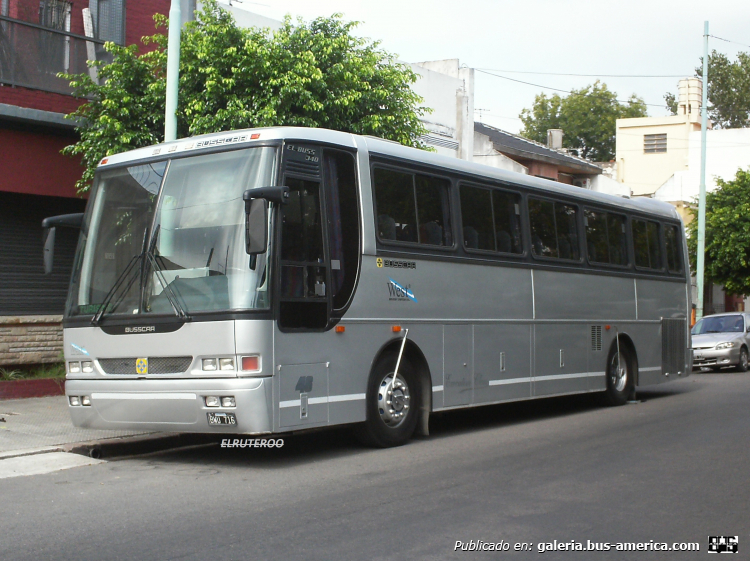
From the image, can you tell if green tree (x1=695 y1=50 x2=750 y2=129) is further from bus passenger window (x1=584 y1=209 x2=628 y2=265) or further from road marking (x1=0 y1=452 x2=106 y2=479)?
road marking (x1=0 y1=452 x2=106 y2=479)

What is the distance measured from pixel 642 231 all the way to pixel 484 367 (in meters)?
5.48

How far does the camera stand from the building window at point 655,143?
53.8 metres

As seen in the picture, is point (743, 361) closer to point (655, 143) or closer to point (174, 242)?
point (174, 242)

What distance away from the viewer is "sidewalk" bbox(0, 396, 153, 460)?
9617 millimetres

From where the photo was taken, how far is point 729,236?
3306cm

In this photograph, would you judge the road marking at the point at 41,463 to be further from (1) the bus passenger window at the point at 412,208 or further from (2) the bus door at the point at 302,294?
(1) the bus passenger window at the point at 412,208

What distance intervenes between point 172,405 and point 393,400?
8.27 feet

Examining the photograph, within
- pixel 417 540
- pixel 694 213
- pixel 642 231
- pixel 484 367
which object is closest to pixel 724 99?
pixel 694 213

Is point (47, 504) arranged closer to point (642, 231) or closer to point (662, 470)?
point (662, 470)

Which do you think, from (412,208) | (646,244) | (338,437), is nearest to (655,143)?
(646,244)

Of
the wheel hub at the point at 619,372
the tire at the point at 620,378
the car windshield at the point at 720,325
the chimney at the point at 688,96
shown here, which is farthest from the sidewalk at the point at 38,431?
the chimney at the point at 688,96

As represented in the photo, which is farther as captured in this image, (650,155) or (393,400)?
(650,155)

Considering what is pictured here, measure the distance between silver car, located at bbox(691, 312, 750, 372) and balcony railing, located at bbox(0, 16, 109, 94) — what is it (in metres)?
16.6

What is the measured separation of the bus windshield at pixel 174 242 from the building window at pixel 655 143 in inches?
1925
